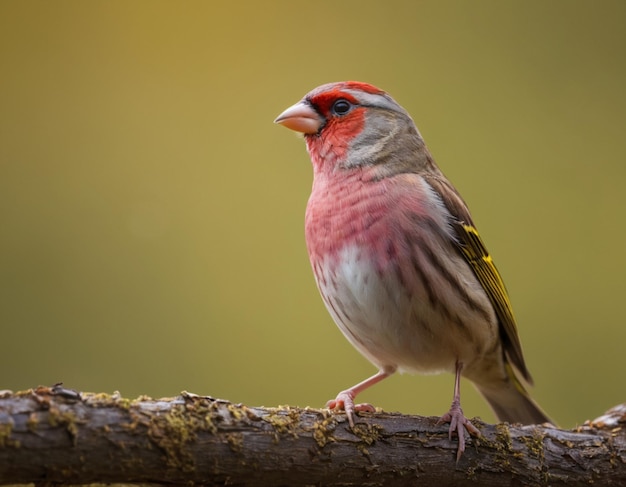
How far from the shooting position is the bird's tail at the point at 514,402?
4684mm

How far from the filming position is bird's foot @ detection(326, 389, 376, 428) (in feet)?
11.1

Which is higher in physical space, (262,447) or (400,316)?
(400,316)

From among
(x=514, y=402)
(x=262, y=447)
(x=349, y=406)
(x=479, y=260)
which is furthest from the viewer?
(x=514, y=402)

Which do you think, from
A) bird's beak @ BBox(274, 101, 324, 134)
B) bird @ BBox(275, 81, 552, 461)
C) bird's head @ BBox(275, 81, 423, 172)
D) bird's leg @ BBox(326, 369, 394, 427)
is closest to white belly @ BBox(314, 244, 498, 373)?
bird @ BBox(275, 81, 552, 461)

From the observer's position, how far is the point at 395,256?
3.82 metres

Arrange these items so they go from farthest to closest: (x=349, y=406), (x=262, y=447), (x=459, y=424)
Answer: (x=459, y=424) → (x=349, y=406) → (x=262, y=447)

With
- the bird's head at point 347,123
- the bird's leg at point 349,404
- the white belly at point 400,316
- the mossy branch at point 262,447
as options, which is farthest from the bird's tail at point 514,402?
the bird's head at point 347,123

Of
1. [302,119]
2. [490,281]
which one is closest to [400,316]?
[490,281]

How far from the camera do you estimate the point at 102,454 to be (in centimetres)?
270

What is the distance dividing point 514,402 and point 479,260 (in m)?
1.04

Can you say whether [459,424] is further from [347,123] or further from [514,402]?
[347,123]

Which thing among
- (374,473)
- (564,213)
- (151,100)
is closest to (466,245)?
(374,473)

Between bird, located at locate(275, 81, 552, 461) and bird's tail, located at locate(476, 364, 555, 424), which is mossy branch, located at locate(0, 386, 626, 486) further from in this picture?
bird's tail, located at locate(476, 364, 555, 424)

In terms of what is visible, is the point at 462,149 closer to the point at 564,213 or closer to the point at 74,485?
the point at 564,213
